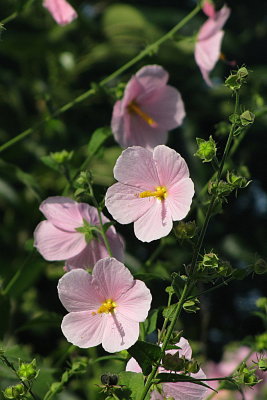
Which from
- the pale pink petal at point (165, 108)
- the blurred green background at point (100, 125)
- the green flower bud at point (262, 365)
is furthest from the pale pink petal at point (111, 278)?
the blurred green background at point (100, 125)

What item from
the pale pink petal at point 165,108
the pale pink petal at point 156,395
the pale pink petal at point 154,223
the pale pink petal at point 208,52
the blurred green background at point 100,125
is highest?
the pale pink petal at point 154,223

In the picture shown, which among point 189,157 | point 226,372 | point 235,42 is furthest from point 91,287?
point 235,42

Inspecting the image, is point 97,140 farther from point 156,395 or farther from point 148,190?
point 156,395

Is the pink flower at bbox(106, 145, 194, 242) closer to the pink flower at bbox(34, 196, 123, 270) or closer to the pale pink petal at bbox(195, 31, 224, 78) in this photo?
the pink flower at bbox(34, 196, 123, 270)

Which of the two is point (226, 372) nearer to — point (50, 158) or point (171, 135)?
point (171, 135)

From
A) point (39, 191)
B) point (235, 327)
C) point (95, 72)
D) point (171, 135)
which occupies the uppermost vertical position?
point (39, 191)

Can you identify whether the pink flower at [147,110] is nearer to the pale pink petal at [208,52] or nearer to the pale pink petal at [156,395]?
the pale pink petal at [208,52]

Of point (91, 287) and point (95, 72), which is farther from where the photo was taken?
point (95, 72)

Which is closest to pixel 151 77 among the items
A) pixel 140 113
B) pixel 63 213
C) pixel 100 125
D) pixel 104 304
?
pixel 140 113
